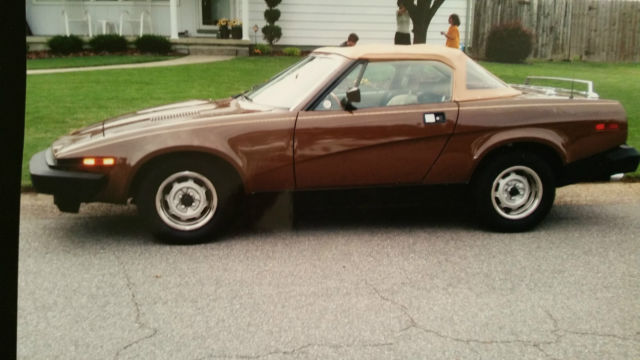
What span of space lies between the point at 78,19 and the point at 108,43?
272 cm

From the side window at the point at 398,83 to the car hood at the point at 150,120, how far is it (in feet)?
2.44

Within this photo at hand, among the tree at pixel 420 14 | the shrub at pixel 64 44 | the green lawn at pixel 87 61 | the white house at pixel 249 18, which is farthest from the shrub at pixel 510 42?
the shrub at pixel 64 44

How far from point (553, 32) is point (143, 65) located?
14726 mm

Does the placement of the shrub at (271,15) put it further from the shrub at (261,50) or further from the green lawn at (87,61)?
the green lawn at (87,61)

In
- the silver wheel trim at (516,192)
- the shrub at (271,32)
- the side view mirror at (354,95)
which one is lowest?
the silver wheel trim at (516,192)

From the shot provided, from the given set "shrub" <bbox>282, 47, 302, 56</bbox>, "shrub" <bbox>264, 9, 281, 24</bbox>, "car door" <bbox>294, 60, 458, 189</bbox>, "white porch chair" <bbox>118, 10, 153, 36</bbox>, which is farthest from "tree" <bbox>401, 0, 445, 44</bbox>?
"white porch chair" <bbox>118, 10, 153, 36</bbox>

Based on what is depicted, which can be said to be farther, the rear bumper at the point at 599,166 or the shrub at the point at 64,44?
the shrub at the point at 64,44

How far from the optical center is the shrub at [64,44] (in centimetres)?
1933

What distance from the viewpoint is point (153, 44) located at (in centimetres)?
1948

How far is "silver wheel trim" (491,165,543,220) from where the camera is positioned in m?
5.49

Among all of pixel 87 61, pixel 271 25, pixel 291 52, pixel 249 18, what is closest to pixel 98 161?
pixel 87 61

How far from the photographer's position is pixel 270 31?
20.9m

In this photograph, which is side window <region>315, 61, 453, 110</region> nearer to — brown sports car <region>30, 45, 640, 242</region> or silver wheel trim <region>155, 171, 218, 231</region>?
brown sports car <region>30, 45, 640, 242</region>

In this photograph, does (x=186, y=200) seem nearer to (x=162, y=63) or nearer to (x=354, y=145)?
(x=354, y=145)
